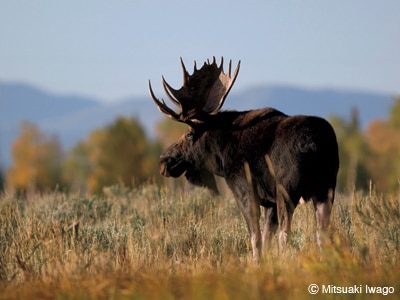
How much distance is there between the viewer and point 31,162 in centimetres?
9831

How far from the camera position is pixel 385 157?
89.6 metres

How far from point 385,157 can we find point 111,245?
8014cm

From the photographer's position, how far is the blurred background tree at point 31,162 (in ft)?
314

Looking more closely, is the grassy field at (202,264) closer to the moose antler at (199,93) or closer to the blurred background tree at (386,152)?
the moose antler at (199,93)

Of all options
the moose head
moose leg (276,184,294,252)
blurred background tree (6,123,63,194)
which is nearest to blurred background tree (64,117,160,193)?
blurred background tree (6,123,63,194)

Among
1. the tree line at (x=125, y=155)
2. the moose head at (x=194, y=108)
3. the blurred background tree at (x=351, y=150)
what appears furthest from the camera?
the blurred background tree at (x=351, y=150)

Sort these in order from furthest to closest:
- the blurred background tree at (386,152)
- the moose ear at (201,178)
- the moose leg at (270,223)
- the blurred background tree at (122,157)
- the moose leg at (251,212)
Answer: the blurred background tree at (386,152) → the blurred background tree at (122,157) → the moose ear at (201,178) → the moose leg at (270,223) → the moose leg at (251,212)

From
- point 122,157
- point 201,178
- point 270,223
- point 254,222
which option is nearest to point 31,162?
point 122,157

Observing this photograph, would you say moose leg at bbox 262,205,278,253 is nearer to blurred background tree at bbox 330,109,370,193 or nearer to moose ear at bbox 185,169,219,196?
moose ear at bbox 185,169,219,196

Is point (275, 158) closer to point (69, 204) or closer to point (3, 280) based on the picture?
point (3, 280)

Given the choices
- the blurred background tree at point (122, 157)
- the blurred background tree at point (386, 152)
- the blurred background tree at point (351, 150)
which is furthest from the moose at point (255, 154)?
the blurred background tree at point (351, 150)

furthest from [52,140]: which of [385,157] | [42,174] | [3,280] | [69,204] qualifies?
[3,280]

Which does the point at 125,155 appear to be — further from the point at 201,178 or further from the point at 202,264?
the point at 202,264

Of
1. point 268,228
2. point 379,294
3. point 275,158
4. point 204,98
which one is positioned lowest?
point 379,294
